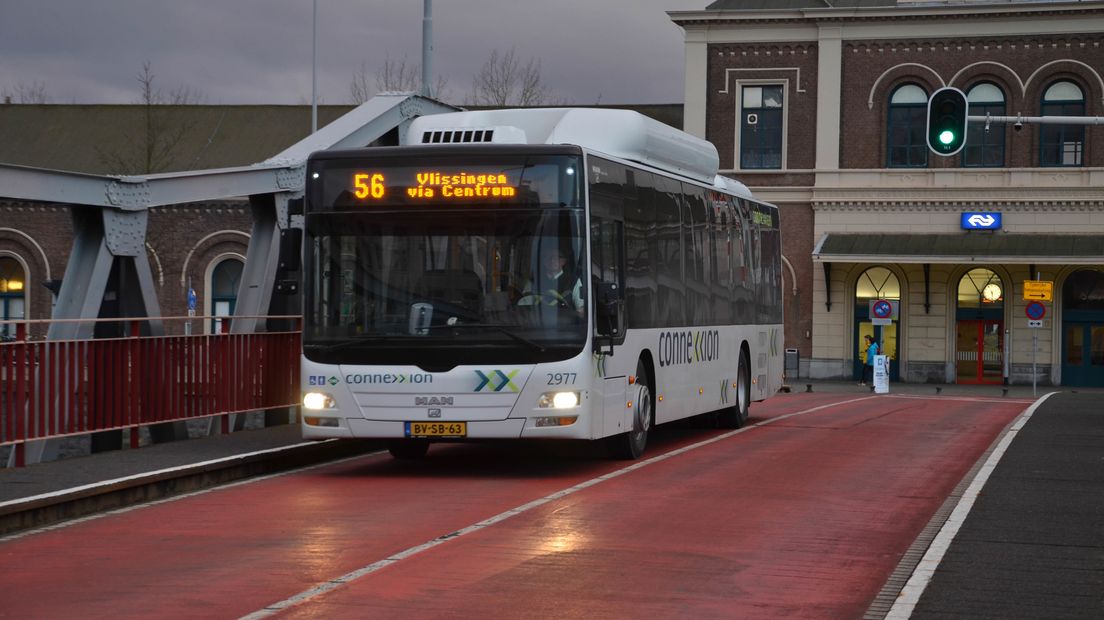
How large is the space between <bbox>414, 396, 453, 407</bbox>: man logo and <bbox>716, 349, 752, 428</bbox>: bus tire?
25.4 feet

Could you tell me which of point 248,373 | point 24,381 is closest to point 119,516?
point 24,381

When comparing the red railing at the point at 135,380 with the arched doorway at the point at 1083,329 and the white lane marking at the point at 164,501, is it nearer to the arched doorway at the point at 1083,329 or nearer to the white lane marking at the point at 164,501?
the white lane marking at the point at 164,501

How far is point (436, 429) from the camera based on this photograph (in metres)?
14.4

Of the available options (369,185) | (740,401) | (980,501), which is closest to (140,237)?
(369,185)

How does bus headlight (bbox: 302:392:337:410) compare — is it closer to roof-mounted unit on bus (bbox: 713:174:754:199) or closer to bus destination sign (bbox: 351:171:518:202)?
bus destination sign (bbox: 351:171:518:202)

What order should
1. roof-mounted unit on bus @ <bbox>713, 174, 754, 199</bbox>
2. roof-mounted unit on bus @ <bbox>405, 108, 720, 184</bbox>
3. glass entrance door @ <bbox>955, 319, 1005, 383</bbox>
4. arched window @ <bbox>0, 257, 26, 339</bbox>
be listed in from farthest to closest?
arched window @ <bbox>0, 257, 26, 339</bbox>
glass entrance door @ <bbox>955, 319, 1005, 383</bbox>
roof-mounted unit on bus @ <bbox>713, 174, 754, 199</bbox>
roof-mounted unit on bus @ <bbox>405, 108, 720, 184</bbox>

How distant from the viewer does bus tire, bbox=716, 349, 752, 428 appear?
21562 mm

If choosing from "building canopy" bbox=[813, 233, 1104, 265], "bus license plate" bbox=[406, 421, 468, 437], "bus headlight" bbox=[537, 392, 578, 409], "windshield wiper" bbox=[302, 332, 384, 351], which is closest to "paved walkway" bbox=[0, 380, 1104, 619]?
"windshield wiper" bbox=[302, 332, 384, 351]

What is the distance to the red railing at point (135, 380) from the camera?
46.5ft

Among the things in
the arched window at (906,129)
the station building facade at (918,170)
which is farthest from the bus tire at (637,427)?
the arched window at (906,129)

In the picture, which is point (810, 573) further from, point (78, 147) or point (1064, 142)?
point (78, 147)

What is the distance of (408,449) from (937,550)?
7.82 meters

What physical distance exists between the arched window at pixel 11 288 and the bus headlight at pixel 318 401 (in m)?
43.4

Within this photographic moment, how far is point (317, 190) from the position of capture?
14.9 m
